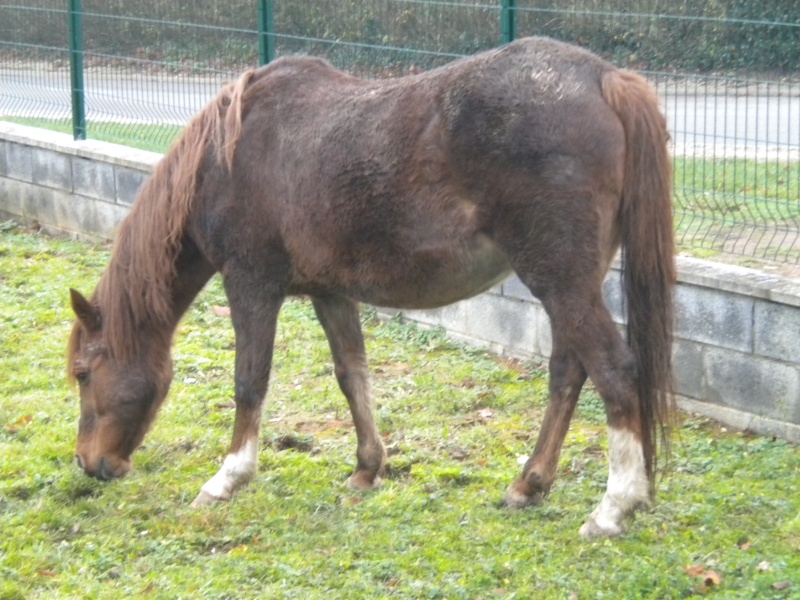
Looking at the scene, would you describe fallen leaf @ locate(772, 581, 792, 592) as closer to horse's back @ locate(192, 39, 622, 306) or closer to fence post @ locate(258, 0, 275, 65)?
horse's back @ locate(192, 39, 622, 306)

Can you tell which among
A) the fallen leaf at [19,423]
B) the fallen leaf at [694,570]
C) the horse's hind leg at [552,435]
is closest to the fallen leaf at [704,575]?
the fallen leaf at [694,570]

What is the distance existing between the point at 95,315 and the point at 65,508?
873mm

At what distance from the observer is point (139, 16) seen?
9656 millimetres

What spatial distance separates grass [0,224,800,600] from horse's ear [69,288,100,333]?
0.68 metres

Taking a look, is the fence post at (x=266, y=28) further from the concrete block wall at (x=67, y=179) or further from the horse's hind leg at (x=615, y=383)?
the horse's hind leg at (x=615, y=383)

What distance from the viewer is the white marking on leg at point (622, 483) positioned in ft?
14.5

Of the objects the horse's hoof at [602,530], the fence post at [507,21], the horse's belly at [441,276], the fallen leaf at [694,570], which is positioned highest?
the fence post at [507,21]

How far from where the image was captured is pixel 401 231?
15.2ft

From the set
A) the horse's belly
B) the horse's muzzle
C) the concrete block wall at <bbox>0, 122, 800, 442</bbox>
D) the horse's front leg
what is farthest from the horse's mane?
the concrete block wall at <bbox>0, 122, 800, 442</bbox>

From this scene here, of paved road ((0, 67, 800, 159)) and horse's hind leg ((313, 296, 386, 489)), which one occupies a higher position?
paved road ((0, 67, 800, 159))

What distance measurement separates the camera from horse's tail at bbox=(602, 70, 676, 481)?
4.38 metres

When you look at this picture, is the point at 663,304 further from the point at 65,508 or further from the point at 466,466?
the point at 65,508

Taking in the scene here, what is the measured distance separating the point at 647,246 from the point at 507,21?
8.90 feet

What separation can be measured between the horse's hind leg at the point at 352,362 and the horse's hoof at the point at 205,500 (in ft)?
2.19
